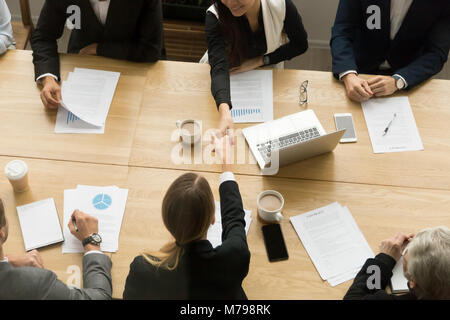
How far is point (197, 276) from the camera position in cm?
129

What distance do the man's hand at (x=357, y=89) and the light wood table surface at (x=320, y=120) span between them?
0.03 m

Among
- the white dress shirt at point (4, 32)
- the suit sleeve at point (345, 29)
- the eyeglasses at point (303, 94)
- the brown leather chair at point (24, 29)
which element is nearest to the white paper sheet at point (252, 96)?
the eyeglasses at point (303, 94)

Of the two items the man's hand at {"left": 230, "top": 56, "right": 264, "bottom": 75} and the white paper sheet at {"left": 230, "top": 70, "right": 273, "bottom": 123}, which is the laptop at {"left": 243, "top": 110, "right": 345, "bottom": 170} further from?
the man's hand at {"left": 230, "top": 56, "right": 264, "bottom": 75}

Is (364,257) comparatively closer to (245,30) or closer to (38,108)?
(245,30)

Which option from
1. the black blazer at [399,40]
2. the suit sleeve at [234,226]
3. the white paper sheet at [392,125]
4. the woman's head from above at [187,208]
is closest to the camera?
the woman's head from above at [187,208]

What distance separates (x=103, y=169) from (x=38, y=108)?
0.45 meters

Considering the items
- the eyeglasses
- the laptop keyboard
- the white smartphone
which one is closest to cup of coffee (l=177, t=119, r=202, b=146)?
the laptop keyboard

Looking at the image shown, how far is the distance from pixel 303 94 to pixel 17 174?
1.25m

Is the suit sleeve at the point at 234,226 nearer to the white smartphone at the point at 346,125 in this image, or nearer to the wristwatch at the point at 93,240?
the wristwatch at the point at 93,240

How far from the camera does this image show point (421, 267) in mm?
1327

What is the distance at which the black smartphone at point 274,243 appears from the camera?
5.03 ft

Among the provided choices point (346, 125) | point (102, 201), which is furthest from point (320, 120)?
point (102, 201)

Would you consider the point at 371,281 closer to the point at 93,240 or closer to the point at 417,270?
the point at 417,270

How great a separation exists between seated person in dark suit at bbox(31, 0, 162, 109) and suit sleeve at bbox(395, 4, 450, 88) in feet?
4.02
